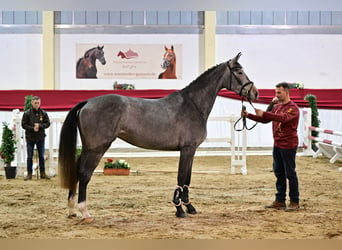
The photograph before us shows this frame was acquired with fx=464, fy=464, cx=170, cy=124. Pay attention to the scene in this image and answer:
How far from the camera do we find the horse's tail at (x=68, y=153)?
4.70 metres

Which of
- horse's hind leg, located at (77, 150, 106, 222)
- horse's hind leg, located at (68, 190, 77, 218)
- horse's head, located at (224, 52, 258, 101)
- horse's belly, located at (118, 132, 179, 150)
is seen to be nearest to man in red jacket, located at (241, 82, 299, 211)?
horse's head, located at (224, 52, 258, 101)

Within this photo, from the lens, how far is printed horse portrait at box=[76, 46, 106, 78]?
16609 millimetres

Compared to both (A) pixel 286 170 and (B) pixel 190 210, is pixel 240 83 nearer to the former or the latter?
(A) pixel 286 170

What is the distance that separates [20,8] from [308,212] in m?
4.41

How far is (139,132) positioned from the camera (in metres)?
4.87

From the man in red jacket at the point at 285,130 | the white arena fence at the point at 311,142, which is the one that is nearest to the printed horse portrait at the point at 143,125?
the man in red jacket at the point at 285,130

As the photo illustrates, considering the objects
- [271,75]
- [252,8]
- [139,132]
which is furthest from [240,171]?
[271,75]

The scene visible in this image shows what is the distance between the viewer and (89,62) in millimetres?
16625

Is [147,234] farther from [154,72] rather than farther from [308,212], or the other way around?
[154,72]

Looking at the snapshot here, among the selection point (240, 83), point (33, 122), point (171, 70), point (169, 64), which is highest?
point (169, 64)

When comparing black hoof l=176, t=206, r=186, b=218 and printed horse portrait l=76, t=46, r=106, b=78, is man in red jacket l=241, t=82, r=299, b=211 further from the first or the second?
printed horse portrait l=76, t=46, r=106, b=78

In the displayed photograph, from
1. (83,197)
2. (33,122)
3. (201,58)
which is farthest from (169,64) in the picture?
(83,197)

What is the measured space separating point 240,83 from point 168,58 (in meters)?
11.8

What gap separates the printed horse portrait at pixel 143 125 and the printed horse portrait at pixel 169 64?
1162 centimetres
